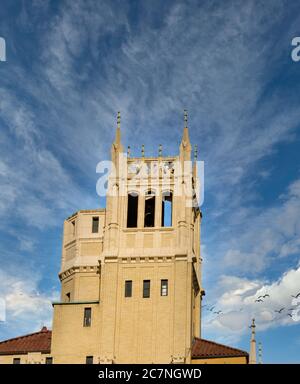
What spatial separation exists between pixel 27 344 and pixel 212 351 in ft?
55.7

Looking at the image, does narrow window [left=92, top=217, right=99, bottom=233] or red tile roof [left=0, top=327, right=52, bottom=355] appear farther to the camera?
narrow window [left=92, top=217, right=99, bottom=233]

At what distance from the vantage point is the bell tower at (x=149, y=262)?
71.6 meters

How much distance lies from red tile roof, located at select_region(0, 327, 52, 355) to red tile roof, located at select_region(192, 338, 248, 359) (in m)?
13.4

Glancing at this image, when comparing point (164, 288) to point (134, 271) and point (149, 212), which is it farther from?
point (149, 212)

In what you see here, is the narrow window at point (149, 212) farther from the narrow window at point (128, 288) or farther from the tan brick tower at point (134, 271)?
the narrow window at point (128, 288)

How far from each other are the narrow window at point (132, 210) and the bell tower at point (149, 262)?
10 centimetres

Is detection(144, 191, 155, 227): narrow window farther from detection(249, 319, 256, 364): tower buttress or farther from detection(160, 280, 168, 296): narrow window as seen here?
detection(249, 319, 256, 364): tower buttress

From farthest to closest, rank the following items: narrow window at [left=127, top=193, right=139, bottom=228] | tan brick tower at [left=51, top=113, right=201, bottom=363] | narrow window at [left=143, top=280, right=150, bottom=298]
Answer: narrow window at [left=127, top=193, right=139, bottom=228]
narrow window at [left=143, top=280, right=150, bottom=298]
tan brick tower at [left=51, top=113, right=201, bottom=363]

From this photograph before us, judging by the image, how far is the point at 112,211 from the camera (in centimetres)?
7738

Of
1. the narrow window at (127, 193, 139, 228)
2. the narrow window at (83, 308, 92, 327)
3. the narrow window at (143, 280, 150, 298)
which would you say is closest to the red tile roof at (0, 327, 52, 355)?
the narrow window at (83, 308, 92, 327)

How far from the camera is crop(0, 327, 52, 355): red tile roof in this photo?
2912 inches
